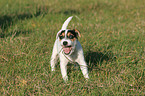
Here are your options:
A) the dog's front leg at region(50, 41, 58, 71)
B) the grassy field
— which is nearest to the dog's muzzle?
the grassy field

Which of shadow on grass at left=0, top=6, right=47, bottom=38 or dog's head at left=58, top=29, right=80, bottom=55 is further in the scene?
shadow on grass at left=0, top=6, right=47, bottom=38

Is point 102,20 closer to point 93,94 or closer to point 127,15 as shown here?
point 127,15

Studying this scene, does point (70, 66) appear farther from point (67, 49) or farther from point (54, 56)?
point (67, 49)

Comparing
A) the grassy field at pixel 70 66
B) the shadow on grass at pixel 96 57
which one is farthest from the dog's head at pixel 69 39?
the shadow on grass at pixel 96 57

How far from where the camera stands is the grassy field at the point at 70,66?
3.66 meters

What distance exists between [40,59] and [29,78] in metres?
0.81

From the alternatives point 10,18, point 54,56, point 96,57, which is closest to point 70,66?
point 54,56

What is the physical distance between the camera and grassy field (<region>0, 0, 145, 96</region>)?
3658 mm

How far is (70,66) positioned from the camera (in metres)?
4.77

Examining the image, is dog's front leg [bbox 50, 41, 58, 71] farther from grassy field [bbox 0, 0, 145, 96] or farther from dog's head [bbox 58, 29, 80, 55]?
dog's head [bbox 58, 29, 80, 55]

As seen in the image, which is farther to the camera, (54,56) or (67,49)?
(54,56)

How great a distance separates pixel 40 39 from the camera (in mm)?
5449

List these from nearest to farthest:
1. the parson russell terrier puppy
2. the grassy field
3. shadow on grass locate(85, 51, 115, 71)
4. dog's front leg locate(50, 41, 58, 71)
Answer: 1. the grassy field
2. the parson russell terrier puppy
3. dog's front leg locate(50, 41, 58, 71)
4. shadow on grass locate(85, 51, 115, 71)

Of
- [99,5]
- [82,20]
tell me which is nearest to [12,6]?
[82,20]
